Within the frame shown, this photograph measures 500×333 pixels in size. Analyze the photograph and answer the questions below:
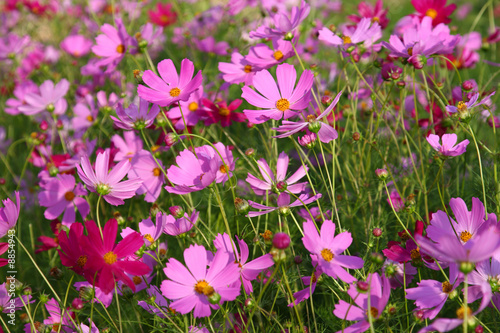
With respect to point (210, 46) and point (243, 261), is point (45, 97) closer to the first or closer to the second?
point (210, 46)

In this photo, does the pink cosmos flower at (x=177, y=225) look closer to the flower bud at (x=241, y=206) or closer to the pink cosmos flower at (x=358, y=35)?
the flower bud at (x=241, y=206)

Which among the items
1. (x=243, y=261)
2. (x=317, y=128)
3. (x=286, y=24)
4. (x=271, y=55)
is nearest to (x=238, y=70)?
(x=271, y=55)

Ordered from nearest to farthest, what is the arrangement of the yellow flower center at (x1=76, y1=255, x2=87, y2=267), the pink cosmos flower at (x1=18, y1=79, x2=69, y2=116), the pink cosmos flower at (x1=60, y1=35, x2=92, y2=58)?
1. the yellow flower center at (x1=76, y1=255, x2=87, y2=267)
2. the pink cosmos flower at (x1=18, y1=79, x2=69, y2=116)
3. the pink cosmos flower at (x1=60, y1=35, x2=92, y2=58)

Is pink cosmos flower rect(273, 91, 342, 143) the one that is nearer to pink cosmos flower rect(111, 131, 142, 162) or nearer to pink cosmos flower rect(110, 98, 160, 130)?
pink cosmos flower rect(110, 98, 160, 130)

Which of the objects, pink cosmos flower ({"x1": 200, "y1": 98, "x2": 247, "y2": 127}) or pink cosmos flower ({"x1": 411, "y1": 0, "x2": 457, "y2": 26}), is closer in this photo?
pink cosmos flower ({"x1": 200, "y1": 98, "x2": 247, "y2": 127})

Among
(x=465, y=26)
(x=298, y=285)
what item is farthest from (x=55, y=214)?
(x=465, y=26)

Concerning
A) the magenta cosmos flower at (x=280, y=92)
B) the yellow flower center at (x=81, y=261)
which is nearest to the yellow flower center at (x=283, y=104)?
the magenta cosmos flower at (x=280, y=92)

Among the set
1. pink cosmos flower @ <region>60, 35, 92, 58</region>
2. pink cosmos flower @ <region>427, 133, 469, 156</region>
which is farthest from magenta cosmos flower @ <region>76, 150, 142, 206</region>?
pink cosmos flower @ <region>60, 35, 92, 58</region>

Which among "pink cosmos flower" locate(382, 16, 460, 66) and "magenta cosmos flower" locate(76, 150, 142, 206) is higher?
"pink cosmos flower" locate(382, 16, 460, 66)
